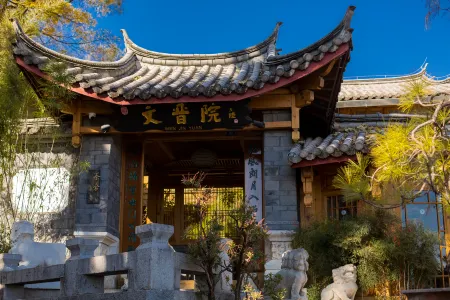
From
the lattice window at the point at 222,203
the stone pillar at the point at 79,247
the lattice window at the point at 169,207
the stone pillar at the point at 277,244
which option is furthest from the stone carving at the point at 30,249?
the lattice window at the point at 222,203

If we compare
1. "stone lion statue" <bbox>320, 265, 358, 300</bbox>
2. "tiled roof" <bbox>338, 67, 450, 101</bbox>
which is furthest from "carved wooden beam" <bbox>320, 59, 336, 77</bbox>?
"tiled roof" <bbox>338, 67, 450, 101</bbox>

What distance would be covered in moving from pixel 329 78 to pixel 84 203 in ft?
14.9

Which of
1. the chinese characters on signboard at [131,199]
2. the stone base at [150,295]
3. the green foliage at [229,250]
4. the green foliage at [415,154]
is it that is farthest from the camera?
the chinese characters on signboard at [131,199]

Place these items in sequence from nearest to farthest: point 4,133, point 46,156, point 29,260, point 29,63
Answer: point 29,260 < point 4,133 < point 29,63 < point 46,156

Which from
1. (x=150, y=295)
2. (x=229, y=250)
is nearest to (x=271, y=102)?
(x=229, y=250)

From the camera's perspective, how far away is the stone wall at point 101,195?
34.3 feet

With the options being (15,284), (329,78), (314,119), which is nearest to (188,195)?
(314,119)

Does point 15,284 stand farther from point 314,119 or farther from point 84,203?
point 314,119

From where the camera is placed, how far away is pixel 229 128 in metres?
10.6

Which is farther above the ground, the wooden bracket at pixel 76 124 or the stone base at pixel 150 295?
the wooden bracket at pixel 76 124

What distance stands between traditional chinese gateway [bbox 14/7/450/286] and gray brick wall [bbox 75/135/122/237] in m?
0.02

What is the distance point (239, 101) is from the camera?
1060cm

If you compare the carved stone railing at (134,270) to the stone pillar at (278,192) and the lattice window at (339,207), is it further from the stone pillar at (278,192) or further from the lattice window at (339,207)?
the lattice window at (339,207)

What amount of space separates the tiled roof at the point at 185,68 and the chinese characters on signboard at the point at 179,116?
14.0 inches
